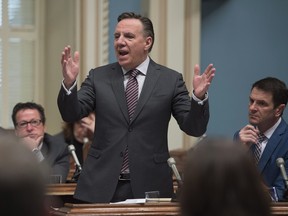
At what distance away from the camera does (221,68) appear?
22.2ft

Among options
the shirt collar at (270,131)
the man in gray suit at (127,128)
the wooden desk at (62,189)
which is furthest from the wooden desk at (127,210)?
the shirt collar at (270,131)

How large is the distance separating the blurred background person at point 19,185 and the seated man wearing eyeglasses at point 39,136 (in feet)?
14.7

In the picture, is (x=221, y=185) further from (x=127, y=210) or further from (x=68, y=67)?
(x=68, y=67)

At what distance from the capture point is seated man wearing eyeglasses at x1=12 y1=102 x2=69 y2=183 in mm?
5695

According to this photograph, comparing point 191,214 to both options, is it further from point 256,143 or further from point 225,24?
point 225,24

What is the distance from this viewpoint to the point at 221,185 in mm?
1270

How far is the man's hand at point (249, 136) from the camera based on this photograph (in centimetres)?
446

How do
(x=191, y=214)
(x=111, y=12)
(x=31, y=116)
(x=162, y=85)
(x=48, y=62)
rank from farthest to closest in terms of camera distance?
(x=48, y=62)
(x=111, y=12)
(x=31, y=116)
(x=162, y=85)
(x=191, y=214)

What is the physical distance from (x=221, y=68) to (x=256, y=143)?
228cm

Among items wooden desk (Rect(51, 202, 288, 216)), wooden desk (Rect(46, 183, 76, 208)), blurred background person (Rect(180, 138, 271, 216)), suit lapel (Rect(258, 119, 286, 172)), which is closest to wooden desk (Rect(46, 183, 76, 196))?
wooden desk (Rect(46, 183, 76, 208))

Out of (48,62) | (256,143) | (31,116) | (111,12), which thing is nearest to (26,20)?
(48,62)

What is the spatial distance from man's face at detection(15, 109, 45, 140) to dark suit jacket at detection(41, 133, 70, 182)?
0.11 m

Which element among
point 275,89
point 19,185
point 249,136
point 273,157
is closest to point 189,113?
point 249,136

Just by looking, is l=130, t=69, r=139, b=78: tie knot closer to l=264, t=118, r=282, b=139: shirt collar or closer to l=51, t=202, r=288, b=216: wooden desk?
l=51, t=202, r=288, b=216: wooden desk
